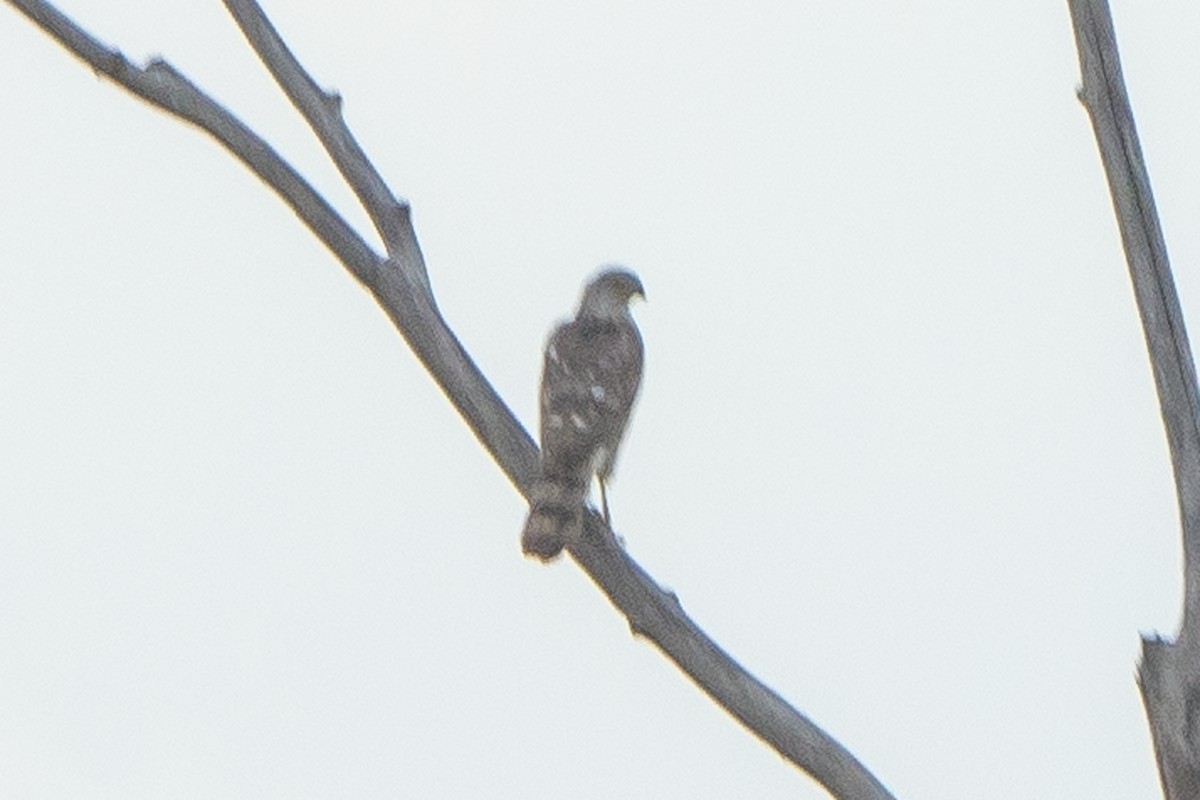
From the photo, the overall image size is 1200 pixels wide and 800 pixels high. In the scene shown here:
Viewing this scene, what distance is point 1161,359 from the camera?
4008 mm

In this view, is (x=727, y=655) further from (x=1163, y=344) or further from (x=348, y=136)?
(x=348, y=136)

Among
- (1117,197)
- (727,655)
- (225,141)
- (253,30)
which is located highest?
(253,30)

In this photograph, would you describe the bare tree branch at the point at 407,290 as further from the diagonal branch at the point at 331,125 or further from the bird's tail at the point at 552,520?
the bird's tail at the point at 552,520

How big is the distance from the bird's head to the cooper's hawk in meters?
0.15

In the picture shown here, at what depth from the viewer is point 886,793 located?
3854mm

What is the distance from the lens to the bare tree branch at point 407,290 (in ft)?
13.2

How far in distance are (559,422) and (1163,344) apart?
3.71 metres

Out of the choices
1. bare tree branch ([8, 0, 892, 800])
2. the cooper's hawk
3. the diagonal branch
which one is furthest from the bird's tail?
the diagonal branch

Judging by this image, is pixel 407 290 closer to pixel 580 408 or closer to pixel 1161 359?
pixel 1161 359

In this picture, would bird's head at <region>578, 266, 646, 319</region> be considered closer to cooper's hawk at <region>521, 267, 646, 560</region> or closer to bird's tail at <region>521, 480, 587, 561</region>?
cooper's hawk at <region>521, 267, 646, 560</region>

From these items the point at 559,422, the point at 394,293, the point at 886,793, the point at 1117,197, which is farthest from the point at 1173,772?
the point at 559,422

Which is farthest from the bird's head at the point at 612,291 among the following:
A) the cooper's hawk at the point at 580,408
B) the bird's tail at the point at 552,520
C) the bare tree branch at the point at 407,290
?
the bare tree branch at the point at 407,290

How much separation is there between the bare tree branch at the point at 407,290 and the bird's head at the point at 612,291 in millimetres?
4449

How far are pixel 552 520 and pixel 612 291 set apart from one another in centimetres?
343
